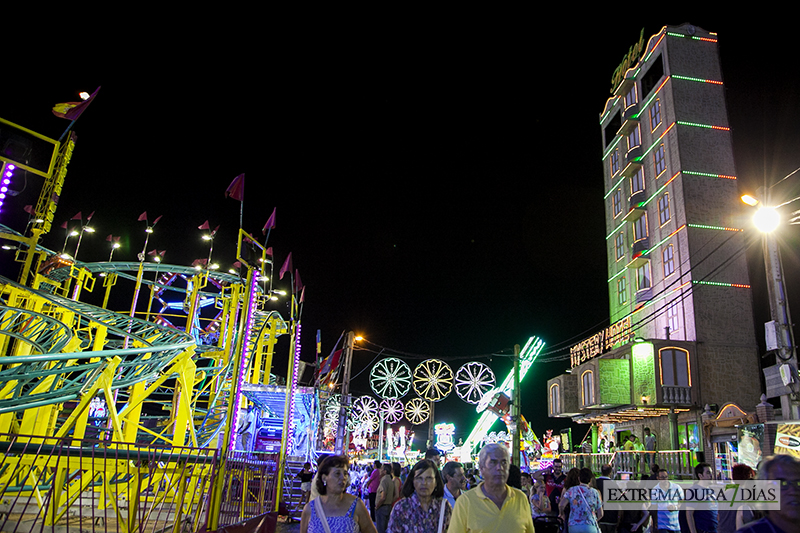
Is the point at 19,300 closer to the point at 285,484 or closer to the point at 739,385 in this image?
the point at 285,484

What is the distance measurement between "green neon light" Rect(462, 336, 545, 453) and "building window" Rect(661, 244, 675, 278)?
8736mm

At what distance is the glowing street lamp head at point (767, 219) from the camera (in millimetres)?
13703

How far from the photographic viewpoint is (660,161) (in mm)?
36969

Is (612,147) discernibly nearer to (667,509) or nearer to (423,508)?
(667,509)

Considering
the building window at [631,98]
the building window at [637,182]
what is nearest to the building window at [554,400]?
the building window at [637,182]

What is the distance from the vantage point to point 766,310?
3281 cm

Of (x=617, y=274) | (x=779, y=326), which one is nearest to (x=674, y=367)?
(x=617, y=274)

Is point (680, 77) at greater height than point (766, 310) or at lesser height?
greater

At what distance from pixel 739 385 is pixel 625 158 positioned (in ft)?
57.5

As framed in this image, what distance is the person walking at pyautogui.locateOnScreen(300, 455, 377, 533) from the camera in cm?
467

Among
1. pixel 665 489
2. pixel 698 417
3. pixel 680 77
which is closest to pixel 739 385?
pixel 698 417

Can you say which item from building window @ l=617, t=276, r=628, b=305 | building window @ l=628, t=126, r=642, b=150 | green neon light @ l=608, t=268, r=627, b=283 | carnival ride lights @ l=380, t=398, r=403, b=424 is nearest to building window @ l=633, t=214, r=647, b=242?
green neon light @ l=608, t=268, r=627, b=283

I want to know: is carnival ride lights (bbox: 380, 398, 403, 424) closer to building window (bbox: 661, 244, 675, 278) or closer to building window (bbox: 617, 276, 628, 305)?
building window (bbox: 617, 276, 628, 305)

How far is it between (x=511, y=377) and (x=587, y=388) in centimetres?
507
